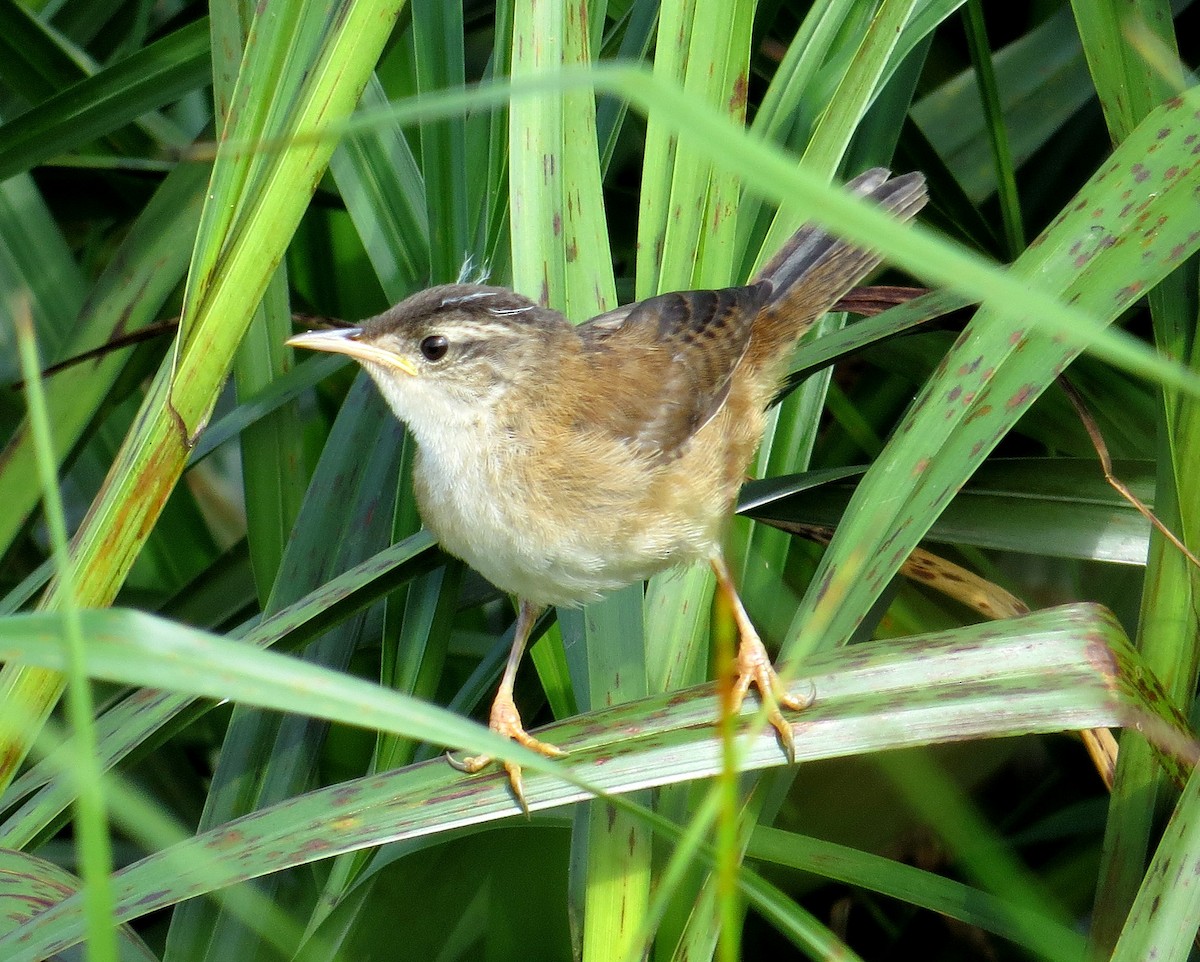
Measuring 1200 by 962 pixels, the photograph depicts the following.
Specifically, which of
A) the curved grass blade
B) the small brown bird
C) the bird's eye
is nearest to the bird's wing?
the small brown bird

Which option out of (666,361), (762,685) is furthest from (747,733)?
(666,361)

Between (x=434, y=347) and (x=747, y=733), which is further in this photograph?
(x=434, y=347)

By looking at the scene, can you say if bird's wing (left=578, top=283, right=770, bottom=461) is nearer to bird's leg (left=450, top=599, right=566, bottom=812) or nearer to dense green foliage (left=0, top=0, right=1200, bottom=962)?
dense green foliage (left=0, top=0, right=1200, bottom=962)

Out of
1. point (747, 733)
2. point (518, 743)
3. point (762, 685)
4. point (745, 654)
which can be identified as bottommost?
point (747, 733)

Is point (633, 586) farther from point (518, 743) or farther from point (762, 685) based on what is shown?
point (518, 743)

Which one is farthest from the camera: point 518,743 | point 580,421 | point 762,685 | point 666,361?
point 666,361

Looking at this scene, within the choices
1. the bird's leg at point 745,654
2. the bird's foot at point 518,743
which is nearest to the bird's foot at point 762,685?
the bird's leg at point 745,654

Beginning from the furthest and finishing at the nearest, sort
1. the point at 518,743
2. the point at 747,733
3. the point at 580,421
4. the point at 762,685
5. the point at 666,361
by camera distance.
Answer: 1. the point at 666,361
2. the point at 580,421
3. the point at 762,685
4. the point at 518,743
5. the point at 747,733
